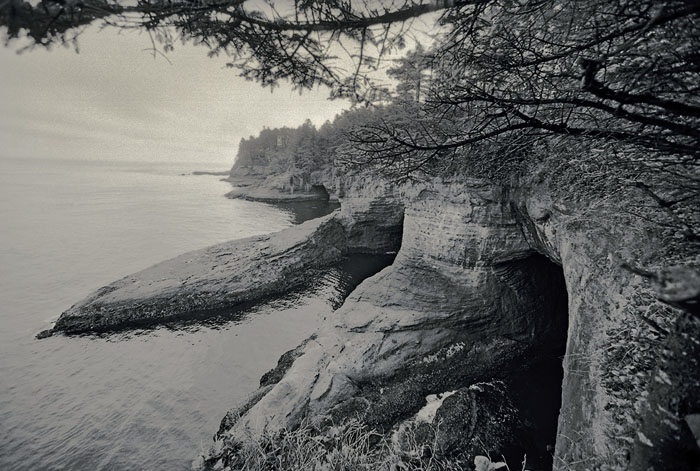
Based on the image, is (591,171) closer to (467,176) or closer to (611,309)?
(611,309)

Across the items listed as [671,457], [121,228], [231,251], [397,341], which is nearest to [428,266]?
[397,341]

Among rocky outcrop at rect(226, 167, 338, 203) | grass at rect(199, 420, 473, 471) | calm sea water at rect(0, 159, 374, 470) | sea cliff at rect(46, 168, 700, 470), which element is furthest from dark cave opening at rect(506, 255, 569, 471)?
rocky outcrop at rect(226, 167, 338, 203)

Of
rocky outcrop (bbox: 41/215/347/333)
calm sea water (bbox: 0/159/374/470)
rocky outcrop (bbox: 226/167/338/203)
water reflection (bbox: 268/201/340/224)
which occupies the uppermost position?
rocky outcrop (bbox: 226/167/338/203)

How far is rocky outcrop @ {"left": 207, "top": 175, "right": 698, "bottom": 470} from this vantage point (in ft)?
12.3

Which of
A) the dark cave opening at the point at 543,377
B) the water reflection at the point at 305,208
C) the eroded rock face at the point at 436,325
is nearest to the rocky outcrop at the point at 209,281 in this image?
the eroded rock face at the point at 436,325

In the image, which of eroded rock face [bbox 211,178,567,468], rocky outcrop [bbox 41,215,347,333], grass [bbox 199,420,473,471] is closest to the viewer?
grass [bbox 199,420,473,471]

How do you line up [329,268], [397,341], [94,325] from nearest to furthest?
[397,341] → [94,325] → [329,268]

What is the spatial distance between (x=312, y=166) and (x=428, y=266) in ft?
139

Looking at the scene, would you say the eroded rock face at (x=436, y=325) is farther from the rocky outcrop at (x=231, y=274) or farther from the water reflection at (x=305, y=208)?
the water reflection at (x=305, y=208)

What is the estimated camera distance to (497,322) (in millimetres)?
8797

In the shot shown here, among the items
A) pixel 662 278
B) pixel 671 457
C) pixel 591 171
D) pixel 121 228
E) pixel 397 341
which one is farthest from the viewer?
pixel 121 228

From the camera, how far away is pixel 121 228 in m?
29.5

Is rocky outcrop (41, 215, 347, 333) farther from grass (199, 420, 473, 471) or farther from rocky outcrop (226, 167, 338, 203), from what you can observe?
rocky outcrop (226, 167, 338, 203)

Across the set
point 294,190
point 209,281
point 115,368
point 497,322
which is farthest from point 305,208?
point 497,322
